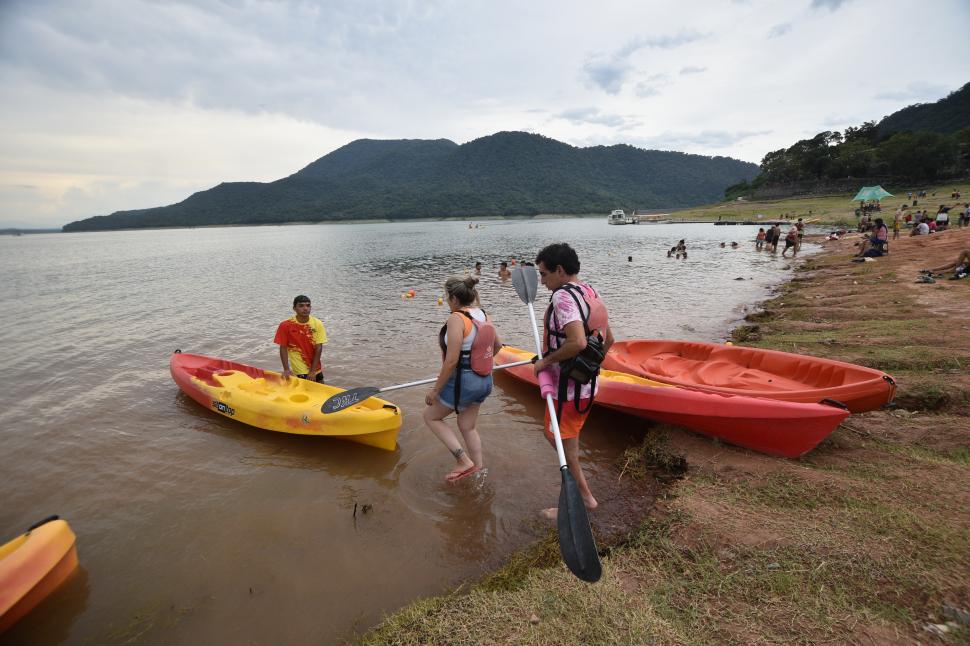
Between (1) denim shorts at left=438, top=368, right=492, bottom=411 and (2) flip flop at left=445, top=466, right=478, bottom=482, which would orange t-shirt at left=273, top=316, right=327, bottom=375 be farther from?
(1) denim shorts at left=438, top=368, right=492, bottom=411

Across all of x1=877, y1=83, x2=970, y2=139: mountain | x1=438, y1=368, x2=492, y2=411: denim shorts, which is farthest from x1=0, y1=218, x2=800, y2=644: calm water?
x1=877, y1=83, x2=970, y2=139: mountain

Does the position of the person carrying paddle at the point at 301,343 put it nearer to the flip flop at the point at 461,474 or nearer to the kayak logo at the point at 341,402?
the kayak logo at the point at 341,402

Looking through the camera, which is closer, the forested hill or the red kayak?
the red kayak

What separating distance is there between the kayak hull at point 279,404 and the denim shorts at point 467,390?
57.8 inches

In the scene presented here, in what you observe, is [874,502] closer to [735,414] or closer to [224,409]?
[735,414]

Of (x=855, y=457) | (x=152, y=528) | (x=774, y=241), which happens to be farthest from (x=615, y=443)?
(x=774, y=241)

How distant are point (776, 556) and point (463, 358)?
2688 mm

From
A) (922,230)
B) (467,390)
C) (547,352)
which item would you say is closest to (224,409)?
(467,390)

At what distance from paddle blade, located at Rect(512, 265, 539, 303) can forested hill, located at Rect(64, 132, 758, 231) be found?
128 meters

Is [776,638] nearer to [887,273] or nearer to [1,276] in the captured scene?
[887,273]

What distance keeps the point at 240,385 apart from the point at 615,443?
5.62m

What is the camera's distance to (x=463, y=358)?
4.03 m

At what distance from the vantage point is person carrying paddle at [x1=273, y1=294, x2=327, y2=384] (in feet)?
21.1

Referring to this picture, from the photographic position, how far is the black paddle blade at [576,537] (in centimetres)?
280
